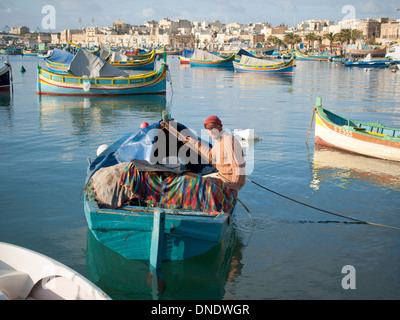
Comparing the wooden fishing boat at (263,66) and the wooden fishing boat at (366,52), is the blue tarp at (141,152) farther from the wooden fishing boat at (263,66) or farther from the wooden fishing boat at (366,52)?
the wooden fishing boat at (366,52)

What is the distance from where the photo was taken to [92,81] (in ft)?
95.8

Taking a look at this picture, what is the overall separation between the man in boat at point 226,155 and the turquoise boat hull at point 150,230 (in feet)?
3.42

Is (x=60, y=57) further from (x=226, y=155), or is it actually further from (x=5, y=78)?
(x=226, y=155)

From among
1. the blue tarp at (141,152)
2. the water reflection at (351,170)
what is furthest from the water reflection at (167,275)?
the water reflection at (351,170)

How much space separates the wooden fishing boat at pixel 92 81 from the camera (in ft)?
95.8

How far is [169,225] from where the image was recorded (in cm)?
594

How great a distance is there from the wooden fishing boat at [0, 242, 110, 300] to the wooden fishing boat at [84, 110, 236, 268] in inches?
50.0

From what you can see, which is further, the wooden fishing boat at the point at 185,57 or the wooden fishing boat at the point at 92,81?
the wooden fishing boat at the point at 185,57

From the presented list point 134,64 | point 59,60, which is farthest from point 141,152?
point 134,64

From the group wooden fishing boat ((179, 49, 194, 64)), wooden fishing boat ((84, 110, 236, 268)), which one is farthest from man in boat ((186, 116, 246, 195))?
wooden fishing boat ((179, 49, 194, 64))

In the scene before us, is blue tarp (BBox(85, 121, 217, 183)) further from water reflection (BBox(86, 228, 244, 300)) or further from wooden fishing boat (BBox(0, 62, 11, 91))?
wooden fishing boat (BBox(0, 62, 11, 91))
